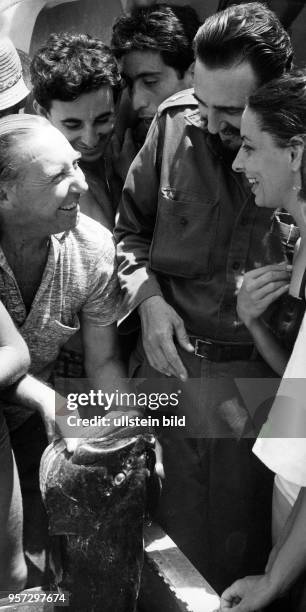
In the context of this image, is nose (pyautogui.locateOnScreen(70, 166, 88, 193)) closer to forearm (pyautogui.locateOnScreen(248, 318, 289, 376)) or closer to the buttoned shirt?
the buttoned shirt

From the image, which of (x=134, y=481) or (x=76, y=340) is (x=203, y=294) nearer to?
(x=76, y=340)

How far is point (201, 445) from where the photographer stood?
104 inches

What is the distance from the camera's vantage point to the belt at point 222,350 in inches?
99.2

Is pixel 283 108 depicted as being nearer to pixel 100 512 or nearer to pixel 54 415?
pixel 54 415

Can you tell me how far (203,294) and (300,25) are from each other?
1.26m

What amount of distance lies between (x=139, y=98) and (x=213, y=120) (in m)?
0.71

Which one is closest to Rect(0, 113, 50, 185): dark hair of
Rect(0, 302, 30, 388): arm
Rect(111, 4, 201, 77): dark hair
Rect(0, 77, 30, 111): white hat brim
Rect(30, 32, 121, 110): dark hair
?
Rect(0, 302, 30, 388): arm

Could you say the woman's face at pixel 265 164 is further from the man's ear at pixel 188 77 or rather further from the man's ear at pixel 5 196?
the man's ear at pixel 188 77

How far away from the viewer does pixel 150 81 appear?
307cm

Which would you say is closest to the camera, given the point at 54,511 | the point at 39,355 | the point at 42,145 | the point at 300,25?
the point at 54,511

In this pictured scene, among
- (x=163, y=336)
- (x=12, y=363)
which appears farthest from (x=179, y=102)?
(x=12, y=363)

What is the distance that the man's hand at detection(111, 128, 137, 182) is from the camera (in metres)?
2.97

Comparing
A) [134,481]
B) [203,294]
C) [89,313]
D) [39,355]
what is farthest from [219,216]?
[134,481]

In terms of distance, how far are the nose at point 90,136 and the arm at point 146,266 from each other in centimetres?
26
